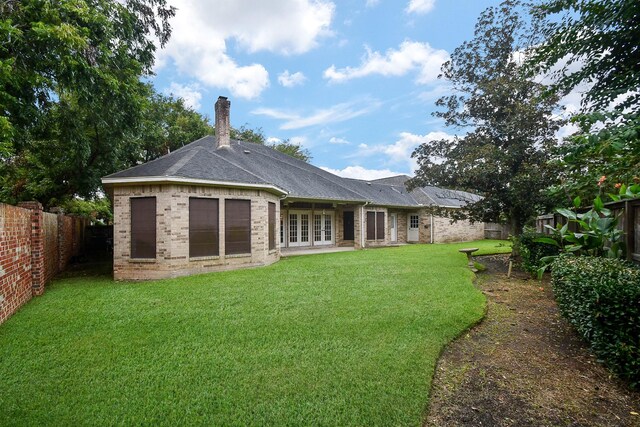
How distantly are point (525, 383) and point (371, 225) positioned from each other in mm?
15167

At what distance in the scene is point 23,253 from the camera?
6199 mm

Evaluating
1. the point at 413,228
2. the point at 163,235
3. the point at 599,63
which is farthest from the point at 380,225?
the point at 599,63

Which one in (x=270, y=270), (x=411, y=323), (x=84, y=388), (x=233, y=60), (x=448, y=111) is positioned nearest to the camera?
(x=84, y=388)

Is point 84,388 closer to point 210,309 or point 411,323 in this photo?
point 210,309

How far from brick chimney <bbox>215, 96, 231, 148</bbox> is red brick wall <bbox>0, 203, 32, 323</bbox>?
10.0 metres

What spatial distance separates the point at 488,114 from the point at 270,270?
9239 millimetres

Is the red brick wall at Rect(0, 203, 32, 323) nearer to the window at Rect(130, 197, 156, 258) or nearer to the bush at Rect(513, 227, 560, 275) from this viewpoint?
the window at Rect(130, 197, 156, 258)

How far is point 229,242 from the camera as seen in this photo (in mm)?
10047

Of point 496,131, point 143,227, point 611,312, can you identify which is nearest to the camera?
point 611,312

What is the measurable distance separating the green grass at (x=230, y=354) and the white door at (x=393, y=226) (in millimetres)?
13620

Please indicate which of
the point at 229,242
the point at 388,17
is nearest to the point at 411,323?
the point at 229,242

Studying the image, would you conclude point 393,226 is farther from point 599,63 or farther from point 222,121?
point 599,63

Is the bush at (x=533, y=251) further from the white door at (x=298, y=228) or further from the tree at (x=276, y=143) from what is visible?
the tree at (x=276, y=143)

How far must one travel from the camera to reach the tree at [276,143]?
30.5 m
